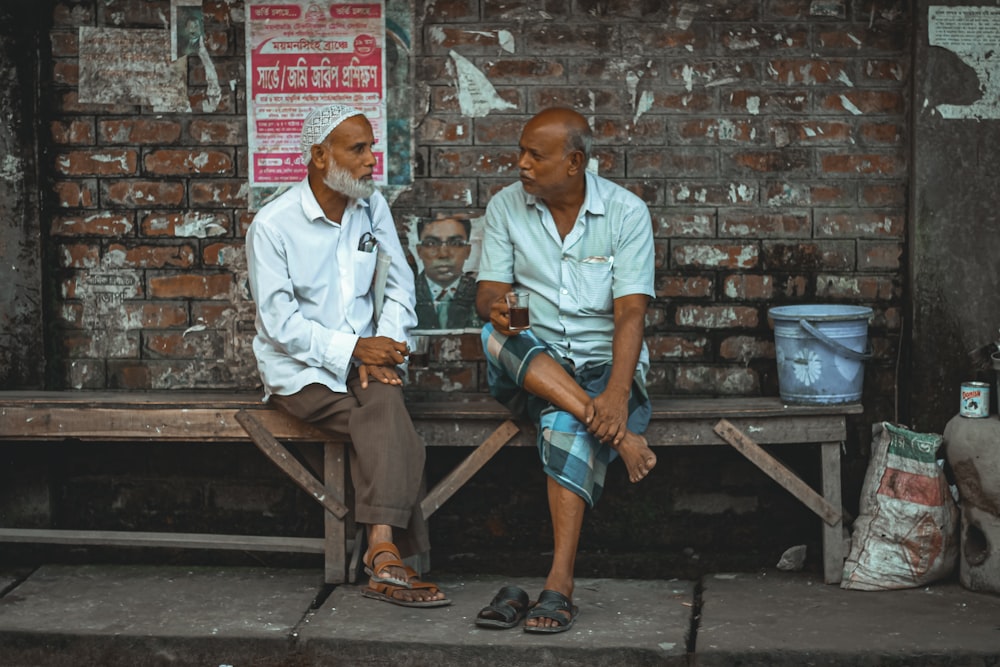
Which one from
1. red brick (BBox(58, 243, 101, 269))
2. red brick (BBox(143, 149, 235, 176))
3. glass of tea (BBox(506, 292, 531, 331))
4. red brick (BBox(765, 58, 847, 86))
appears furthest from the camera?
red brick (BBox(58, 243, 101, 269))

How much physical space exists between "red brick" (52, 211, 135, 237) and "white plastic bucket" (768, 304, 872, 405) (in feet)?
8.33

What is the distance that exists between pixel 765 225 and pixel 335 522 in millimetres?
1960

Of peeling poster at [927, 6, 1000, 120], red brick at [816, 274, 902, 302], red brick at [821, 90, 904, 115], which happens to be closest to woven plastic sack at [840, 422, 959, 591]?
red brick at [816, 274, 902, 302]

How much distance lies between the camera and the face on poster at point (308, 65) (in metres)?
5.07

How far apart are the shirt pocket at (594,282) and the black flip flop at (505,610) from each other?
1020mm

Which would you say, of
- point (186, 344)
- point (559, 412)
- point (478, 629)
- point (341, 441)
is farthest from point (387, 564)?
point (186, 344)

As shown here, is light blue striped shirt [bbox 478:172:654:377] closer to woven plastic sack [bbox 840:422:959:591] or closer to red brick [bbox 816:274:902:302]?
red brick [bbox 816:274:902:302]

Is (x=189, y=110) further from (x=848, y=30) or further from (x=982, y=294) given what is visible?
(x=982, y=294)

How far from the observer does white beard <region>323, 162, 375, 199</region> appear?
464 centimetres

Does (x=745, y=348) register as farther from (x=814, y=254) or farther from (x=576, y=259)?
(x=576, y=259)

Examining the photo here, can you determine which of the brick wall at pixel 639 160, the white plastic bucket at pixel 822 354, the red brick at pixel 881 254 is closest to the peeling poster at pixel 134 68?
the brick wall at pixel 639 160

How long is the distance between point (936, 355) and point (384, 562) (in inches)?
86.5

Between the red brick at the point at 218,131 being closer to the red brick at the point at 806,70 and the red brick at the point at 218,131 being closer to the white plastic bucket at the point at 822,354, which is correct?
the red brick at the point at 806,70

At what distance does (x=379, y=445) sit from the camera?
14.7 feet
